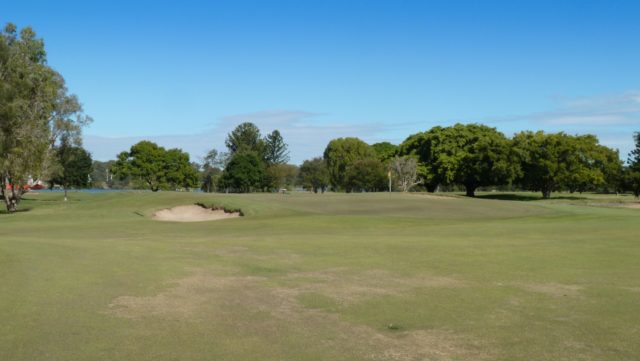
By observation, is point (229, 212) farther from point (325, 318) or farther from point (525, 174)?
point (525, 174)

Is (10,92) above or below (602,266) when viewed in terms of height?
above

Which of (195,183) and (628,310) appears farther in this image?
(195,183)

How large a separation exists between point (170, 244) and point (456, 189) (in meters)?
113

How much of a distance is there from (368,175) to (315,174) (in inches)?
957

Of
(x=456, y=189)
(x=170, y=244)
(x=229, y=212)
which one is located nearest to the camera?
(x=170, y=244)

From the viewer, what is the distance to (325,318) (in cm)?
881

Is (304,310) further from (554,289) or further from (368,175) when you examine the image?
(368,175)

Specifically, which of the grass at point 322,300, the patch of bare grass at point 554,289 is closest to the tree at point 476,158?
the grass at point 322,300

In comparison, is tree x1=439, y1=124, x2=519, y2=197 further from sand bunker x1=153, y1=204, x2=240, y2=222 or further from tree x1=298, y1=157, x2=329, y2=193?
sand bunker x1=153, y1=204, x2=240, y2=222

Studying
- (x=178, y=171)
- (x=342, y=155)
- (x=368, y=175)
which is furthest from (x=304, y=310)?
(x=342, y=155)

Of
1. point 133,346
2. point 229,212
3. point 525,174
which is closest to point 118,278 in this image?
point 133,346

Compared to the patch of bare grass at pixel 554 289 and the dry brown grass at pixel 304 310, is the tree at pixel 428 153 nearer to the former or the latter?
the patch of bare grass at pixel 554 289

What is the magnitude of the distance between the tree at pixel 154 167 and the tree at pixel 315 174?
28584 mm

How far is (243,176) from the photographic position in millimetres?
127062
